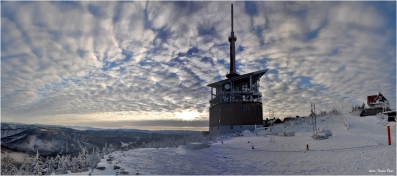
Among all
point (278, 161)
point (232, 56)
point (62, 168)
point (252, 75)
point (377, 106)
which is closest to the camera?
point (278, 161)

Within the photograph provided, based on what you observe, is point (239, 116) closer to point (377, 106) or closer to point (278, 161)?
point (377, 106)

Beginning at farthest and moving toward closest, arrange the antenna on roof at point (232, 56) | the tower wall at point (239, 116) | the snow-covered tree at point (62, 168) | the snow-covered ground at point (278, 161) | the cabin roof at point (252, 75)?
the antenna on roof at point (232, 56)
the cabin roof at point (252, 75)
the tower wall at point (239, 116)
the snow-covered tree at point (62, 168)
the snow-covered ground at point (278, 161)

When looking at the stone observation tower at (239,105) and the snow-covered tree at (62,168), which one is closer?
the snow-covered tree at (62,168)

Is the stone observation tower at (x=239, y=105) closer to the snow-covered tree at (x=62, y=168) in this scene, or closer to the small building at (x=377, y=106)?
the small building at (x=377, y=106)

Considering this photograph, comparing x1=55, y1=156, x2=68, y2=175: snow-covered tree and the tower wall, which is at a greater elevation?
the tower wall

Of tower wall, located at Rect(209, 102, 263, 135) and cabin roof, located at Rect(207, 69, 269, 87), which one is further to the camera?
cabin roof, located at Rect(207, 69, 269, 87)

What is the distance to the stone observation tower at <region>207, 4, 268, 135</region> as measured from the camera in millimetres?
41906

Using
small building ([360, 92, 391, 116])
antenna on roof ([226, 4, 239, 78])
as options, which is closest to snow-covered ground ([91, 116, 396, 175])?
small building ([360, 92, 391, 116])

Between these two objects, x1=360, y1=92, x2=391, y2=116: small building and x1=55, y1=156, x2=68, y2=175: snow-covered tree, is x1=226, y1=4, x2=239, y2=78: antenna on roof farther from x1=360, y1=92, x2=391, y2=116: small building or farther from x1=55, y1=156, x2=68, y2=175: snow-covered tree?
x1=55, y1=156, x2=68, y2=175: snow-covered tree

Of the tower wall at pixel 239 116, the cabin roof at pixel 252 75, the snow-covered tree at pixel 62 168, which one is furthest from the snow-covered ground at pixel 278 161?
the cabin roof at pixel 252 75

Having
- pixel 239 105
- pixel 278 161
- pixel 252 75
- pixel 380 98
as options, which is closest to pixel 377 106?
pixel 380 98

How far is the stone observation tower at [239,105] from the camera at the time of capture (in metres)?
41.9

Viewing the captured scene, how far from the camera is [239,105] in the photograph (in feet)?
140

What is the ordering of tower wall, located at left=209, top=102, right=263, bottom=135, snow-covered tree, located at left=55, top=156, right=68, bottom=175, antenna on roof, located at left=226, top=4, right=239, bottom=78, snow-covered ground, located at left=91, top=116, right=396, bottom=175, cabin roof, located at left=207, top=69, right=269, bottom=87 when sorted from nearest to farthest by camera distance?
snow-covered ground, located at left=91, top=116, right=396, bottom=175, snow-covered tree, located at left=55, top=156, right=68, bottom=175, tower wall, located at left=209, top=102, right=263, bottom=135, cabin roof, located at left=207, top=69, right=269, bottom=87, antenna on roof, located at left=226, top=4, right=239, bottom=78
